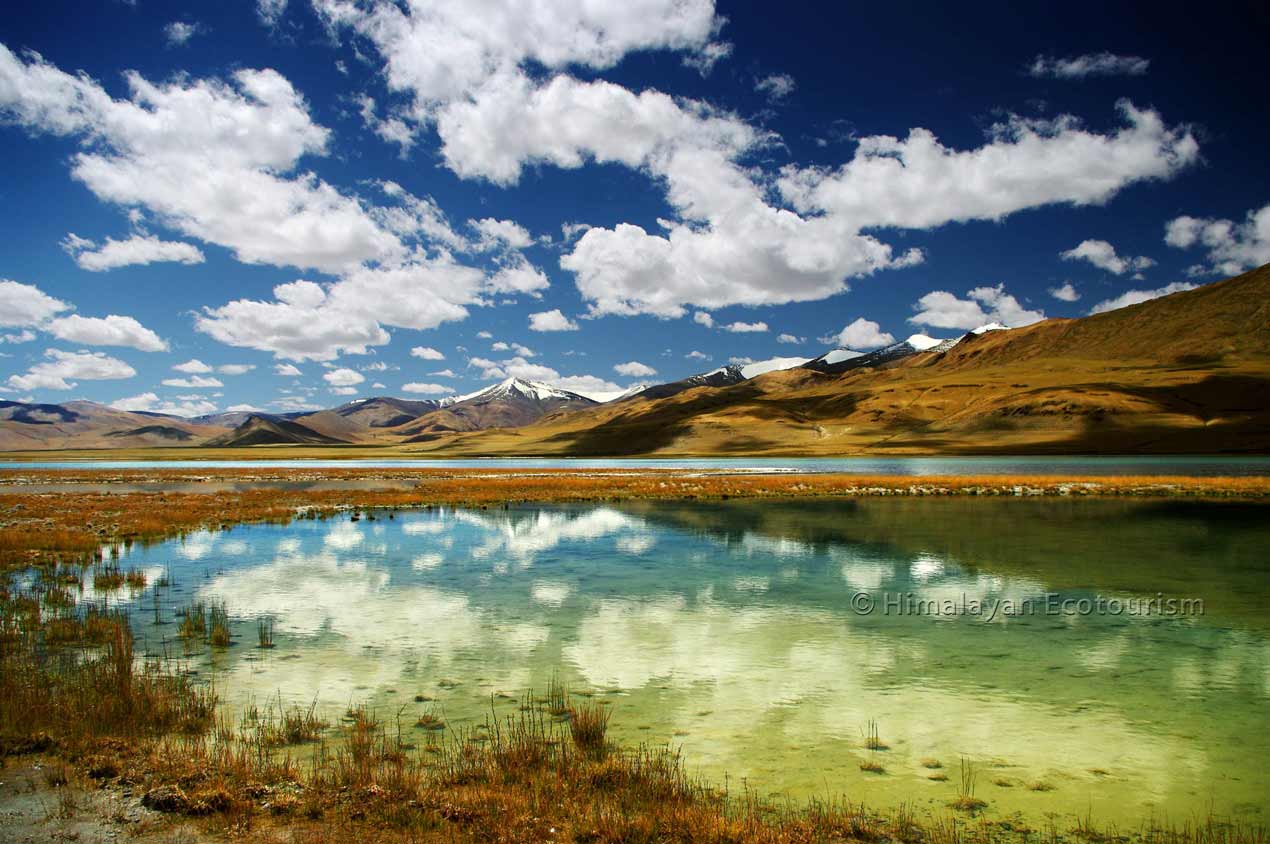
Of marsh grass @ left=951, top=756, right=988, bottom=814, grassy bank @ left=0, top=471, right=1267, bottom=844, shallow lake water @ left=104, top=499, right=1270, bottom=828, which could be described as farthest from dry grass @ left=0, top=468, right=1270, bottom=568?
marsh grass @ left=951, top=756, right=988, bottom=814

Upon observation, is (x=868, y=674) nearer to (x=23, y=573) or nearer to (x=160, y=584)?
(x=160, y=584)

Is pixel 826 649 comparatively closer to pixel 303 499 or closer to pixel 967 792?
pixel 967 792

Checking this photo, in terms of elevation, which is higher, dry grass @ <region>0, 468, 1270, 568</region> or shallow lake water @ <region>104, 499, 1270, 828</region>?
dry grass @ <region>0, 468, 1270, 568</region>

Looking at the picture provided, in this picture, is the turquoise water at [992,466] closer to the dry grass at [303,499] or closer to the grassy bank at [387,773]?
the dry grass at [303,499]

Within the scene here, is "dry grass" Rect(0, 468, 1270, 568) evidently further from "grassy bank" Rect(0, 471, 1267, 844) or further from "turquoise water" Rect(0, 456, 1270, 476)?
"turquoise water" Rect(0, 456, 1270, 476)

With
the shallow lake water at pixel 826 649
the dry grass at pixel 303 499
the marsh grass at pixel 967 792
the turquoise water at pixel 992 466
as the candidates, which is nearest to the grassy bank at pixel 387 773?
the marsh grass at pixel 967 792

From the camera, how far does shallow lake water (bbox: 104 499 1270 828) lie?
968cm

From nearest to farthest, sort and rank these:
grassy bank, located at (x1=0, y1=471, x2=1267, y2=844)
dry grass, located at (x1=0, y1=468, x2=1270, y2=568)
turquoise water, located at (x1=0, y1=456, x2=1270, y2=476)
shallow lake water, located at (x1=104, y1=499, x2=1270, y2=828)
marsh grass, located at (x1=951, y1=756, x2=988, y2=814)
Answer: grassy bank, located at (x1=0, y1=471, x2=1267, y2=844)
marsh grass, located at (x1=951, y1=756, x2=988, y2=814)
shallow lake water, located at (x1=104, y1=499, x2=1270, y2=828)
dry grass, located at (x1=0, y1=468, x2=1270, y2=568)
turquoise water, located at (x1=0, y1=456, x2=1270, y2=476)

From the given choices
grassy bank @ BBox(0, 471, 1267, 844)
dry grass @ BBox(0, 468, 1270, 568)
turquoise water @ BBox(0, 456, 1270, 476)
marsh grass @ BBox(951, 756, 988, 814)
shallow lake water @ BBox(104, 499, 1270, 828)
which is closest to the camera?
grassy bank @ BBox(0, 471, 1267, 844)

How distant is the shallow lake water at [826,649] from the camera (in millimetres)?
9680

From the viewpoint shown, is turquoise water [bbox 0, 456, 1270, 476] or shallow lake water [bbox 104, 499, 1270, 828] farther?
turquoise water [bbox 0, 456, 1270, 476]

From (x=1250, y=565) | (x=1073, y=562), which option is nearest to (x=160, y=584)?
(x=1073, y=562)

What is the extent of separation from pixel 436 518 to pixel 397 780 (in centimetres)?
3768

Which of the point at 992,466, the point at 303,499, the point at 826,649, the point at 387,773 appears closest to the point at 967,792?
the point at 826,649
